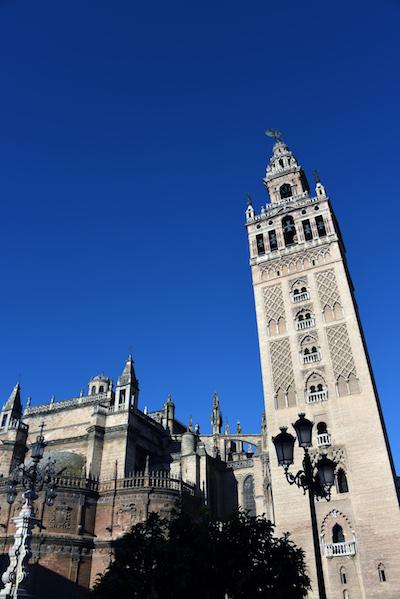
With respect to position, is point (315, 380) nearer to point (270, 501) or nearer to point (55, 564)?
point (270, 501)

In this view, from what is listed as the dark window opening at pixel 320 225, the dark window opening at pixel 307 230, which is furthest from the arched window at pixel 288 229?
the dark window opening at pixel 320 225

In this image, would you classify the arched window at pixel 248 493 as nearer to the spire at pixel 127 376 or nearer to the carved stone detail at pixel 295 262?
the spire at pixel 127 376

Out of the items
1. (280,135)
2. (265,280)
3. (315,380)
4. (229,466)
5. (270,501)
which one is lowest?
(270,501)

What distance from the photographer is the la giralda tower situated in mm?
26188

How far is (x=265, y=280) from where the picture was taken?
3794 cm

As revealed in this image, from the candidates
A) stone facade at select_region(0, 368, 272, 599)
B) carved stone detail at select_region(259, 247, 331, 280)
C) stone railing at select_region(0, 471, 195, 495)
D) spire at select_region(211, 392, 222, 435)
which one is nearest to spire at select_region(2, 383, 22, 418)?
stone facade at select_region(0, 368, 272, 599)

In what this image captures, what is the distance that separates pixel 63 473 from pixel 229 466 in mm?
12706

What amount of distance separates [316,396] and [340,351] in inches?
131

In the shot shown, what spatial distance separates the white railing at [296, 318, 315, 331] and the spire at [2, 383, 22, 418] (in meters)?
22.2

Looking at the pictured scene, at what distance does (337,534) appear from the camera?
27.2 m

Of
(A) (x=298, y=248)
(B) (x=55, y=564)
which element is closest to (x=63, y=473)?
(B) (x=55, y=564)

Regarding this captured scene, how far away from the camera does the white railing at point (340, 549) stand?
86.3 feet

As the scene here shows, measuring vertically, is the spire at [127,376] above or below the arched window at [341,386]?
above

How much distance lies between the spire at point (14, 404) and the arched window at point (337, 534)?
963 inches
